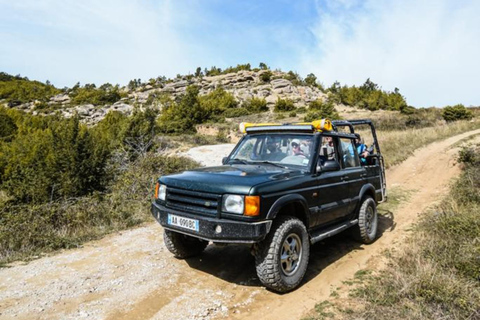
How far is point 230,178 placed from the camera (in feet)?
12.0

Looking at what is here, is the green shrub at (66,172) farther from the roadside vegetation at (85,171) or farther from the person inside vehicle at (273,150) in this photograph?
the person inside vehicle at (273,150)

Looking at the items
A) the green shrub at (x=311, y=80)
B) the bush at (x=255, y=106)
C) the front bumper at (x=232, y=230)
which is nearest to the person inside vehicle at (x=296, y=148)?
the front bumper at (x=232, y=230)

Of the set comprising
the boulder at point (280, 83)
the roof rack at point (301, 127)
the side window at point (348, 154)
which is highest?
the boulder at point (280, 83)

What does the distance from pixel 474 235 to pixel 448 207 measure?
2.29 m

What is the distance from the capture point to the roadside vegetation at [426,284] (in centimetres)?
304

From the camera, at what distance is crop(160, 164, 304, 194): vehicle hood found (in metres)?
3.46

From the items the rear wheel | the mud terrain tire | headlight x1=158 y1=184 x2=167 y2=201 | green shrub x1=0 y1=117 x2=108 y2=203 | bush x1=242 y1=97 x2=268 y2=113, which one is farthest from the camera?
bush x1=242 y1=97 x2=268 y2=113

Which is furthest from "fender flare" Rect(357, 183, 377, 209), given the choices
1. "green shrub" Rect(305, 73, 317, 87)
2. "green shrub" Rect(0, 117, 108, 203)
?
"green shrub" Rect(305, 73, 317, 87)

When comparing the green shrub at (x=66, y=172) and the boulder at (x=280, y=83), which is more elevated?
the boulder at (x=280, y=83)

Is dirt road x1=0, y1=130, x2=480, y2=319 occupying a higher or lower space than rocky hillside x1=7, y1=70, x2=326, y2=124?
lower

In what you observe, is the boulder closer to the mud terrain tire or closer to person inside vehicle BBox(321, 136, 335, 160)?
the mud terrain tire

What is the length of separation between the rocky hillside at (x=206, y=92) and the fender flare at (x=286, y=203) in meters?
57.8

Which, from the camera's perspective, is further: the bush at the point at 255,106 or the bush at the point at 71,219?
the bush at the point at 255,106

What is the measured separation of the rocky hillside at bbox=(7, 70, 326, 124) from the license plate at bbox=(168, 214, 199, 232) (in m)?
58.2
